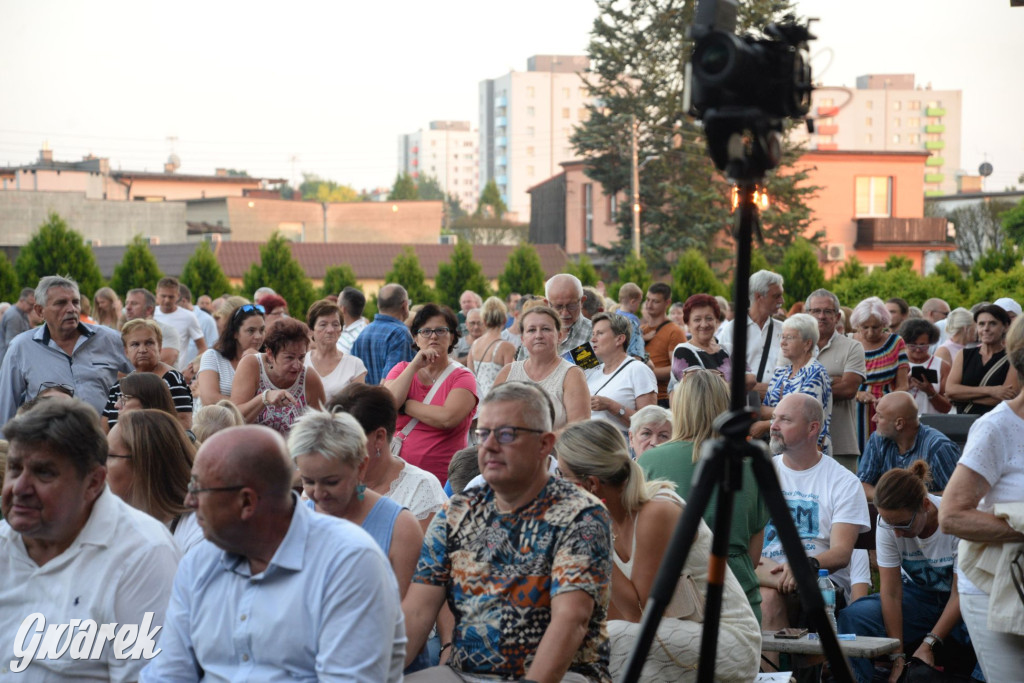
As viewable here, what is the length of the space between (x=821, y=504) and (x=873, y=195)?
134ft

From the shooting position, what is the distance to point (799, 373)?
725cm

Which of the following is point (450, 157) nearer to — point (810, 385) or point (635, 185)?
point (635, 185)

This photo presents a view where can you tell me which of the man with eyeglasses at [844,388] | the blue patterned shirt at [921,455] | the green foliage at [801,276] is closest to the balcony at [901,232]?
the green foliage at [801,276]

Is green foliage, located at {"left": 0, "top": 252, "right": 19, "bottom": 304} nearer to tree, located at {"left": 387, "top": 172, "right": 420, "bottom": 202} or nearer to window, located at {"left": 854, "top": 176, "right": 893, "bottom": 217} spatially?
window, located at {"left": 854, "top": 176, "right": 893, "bottom": 217}

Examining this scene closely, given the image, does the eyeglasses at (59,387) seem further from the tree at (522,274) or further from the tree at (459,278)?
the tree at (522,274)

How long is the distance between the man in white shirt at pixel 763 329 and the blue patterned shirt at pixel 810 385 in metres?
0.57

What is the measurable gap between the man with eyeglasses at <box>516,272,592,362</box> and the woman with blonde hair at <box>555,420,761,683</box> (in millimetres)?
3544

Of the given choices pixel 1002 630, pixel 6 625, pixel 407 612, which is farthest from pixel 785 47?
pixel 6 625

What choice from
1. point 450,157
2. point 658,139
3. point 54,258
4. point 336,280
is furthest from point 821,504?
point 450,157

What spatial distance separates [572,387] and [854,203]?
3940 centimetres

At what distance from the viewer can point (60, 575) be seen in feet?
10.7

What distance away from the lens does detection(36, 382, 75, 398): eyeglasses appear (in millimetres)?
6669

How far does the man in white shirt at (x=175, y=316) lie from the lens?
11.0 meters

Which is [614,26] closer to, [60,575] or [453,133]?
[60,575]
